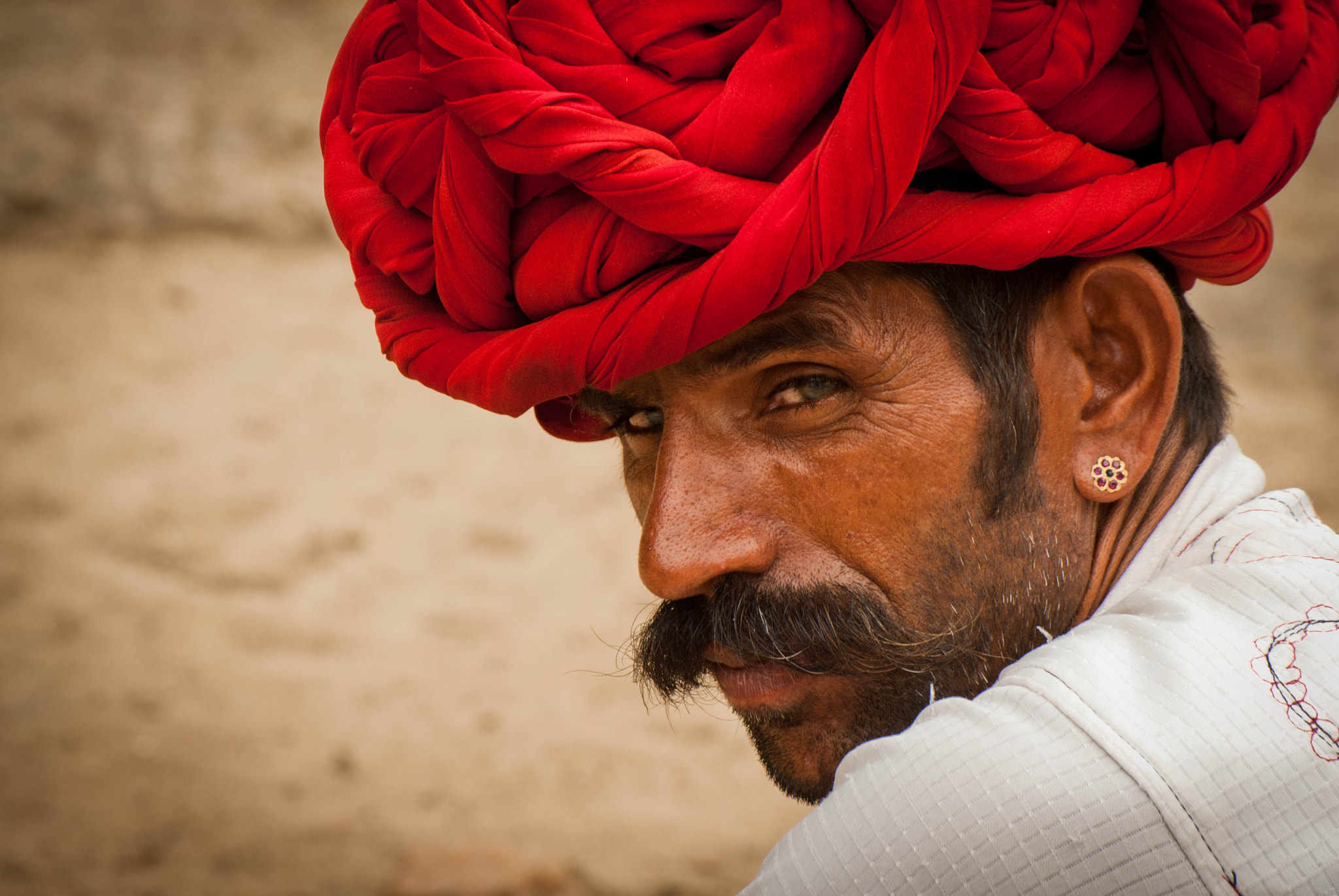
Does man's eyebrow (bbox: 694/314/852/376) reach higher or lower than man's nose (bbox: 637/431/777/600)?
higher

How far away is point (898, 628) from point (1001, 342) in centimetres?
40

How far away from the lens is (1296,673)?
3.42ft

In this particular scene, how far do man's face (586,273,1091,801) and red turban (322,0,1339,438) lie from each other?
14cm

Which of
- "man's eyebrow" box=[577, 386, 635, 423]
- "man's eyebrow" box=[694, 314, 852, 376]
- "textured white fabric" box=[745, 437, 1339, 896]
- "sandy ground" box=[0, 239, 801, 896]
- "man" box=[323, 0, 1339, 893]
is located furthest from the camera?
"sandy ground" box=[0, 239, 801, 896]

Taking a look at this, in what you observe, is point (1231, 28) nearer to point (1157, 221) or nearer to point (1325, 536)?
point (1157, 221)

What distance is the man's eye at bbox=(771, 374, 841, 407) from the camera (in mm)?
1474

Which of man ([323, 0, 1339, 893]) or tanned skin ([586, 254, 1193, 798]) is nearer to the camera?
man ([323, 0, 1339, 893])

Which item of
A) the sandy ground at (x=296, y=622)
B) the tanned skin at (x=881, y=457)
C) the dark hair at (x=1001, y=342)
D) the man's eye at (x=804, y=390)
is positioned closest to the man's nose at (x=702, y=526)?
the tanned skin at (x=881, y=457)

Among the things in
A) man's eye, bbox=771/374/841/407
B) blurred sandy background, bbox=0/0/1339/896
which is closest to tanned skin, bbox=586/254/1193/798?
man's eye, bbox=771/374/841/407

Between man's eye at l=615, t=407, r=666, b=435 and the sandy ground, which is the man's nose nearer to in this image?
man's eye at l=615, t=407, r=666, b=435

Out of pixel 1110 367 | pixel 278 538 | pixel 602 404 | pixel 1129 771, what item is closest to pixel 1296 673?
pixel 1129 771

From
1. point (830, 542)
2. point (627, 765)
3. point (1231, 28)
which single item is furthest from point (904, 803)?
point (627, 765)

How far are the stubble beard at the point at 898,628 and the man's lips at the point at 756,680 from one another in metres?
0.02

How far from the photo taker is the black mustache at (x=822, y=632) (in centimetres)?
142
